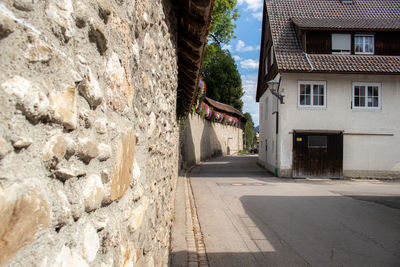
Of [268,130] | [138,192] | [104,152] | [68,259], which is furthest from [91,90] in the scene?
[268,130]

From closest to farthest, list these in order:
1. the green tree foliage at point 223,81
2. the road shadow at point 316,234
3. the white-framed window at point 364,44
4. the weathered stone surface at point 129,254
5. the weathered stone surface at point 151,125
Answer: the weathered stone surface at point 129,254 → the weathered stone surface at point 151,125 → the road shadow at point 316,234 → the white-framed window at point 364,44 → the green tree foliage at point 223,81

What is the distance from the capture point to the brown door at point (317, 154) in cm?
1427

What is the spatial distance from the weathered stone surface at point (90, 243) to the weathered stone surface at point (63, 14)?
2.16 feet

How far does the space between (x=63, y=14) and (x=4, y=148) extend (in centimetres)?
47

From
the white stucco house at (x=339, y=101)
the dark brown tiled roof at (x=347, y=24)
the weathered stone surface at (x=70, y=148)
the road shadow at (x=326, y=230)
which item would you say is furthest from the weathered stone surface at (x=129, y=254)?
the dark brown tiled roof at (x=347, y=24)

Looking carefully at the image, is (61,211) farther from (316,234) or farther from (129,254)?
(316,234)

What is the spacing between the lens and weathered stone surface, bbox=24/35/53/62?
2.67 ft

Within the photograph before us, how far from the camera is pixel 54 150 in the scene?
0.90 metres

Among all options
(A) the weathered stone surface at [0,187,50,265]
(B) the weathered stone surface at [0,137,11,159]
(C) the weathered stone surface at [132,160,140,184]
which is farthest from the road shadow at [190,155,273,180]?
(B) the weathered stone surface at [0,137,11,159]

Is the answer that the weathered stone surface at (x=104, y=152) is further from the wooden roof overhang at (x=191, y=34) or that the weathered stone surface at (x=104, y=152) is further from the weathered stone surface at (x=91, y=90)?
the wooden roof overhang at (x=191, y=34)

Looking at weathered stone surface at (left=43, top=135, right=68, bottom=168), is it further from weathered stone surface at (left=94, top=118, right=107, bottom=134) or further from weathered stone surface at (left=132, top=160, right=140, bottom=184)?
weathered stone surface at (left=132, top=160, right=140, bottom=184)

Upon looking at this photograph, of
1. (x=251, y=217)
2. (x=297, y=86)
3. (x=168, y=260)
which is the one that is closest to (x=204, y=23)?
(x=168, y=260)

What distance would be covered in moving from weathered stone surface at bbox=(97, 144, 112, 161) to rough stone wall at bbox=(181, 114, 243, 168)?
1375 cm

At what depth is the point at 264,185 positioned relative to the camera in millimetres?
11672
